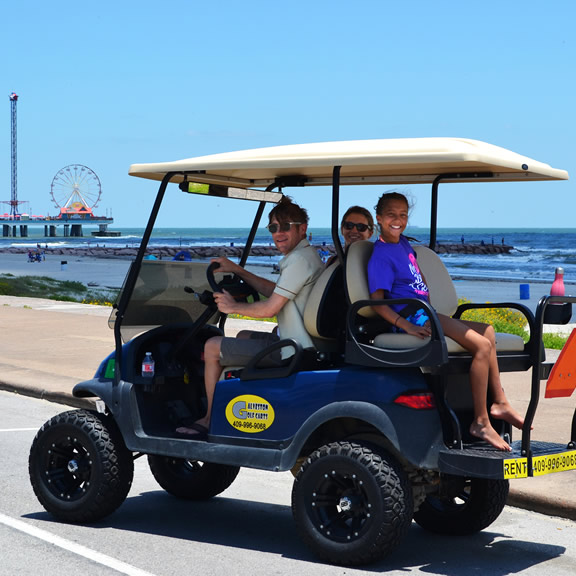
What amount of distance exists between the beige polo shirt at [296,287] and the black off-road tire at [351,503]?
68cm

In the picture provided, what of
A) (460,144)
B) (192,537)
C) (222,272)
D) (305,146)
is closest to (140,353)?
(222,272)

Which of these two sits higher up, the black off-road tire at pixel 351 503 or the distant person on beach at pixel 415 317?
the distant person on beach at pixel 415 317

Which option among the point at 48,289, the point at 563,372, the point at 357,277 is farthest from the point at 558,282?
the point at 48,289

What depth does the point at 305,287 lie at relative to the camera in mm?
5621

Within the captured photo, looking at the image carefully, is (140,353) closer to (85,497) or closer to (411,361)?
(85,497)

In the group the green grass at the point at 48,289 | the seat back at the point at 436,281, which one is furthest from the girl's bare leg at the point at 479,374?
the green grass at the point at 48,289

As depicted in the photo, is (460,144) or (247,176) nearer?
(460,144)

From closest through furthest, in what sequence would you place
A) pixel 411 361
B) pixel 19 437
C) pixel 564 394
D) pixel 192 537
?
pixel 411 361 < pixel 564 394 < pixel 192 537 < pixel 19 437

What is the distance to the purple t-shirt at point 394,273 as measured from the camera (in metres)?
5.33

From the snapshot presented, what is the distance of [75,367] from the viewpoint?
12727 millimetres

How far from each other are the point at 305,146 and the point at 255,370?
1234 millimetres

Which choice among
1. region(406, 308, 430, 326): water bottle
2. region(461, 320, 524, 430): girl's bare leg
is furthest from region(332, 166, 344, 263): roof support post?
region(461, 320, 524, 430): girl's bare leg

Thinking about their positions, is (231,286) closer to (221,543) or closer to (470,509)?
(221,543)

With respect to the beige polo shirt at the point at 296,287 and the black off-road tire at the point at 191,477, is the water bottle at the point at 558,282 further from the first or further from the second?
the beige polo shirt at the point at 296,287
